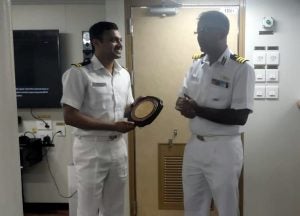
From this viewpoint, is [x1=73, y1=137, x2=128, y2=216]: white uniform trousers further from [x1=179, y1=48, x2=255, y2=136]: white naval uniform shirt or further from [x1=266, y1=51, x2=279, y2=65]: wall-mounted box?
[x1=266, y1=51, x2=279, y2=65]: wall-mounted box

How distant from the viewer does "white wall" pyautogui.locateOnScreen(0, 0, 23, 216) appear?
781 millimetres

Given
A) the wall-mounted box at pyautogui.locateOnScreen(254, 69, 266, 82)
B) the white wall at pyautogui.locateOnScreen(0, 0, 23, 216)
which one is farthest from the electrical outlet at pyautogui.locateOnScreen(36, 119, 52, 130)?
the white wall at pyautogui.locateOnScreen(0, 0, 23, 216)

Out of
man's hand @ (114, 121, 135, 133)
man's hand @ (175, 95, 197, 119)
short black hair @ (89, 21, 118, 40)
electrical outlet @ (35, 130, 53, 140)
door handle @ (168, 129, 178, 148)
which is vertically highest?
short black hair @ (89, 21, 118, 40)

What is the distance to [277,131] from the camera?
9.24 ft

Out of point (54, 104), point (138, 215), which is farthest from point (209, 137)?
point (54, 104)

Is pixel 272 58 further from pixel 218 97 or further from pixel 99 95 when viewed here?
pixel 99 95

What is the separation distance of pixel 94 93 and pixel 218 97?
2.28 ft

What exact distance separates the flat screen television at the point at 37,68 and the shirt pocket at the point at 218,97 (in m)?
1.84

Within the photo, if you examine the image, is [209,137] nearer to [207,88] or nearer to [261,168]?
[207,88]

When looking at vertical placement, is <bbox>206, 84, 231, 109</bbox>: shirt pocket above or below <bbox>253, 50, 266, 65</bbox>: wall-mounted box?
below

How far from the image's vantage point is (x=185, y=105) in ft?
6.37

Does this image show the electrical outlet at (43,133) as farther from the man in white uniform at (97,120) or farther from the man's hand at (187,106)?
the man's hand at (187,106)

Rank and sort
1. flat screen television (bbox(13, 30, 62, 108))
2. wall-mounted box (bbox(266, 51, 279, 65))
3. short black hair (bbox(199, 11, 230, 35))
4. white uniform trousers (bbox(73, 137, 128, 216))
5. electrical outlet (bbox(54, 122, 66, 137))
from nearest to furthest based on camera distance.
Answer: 1. short black hair (bbox(199, 11, 230, 35))
2. white uniform trousers (bbox(73, 137, 128, 216))
3. wall-mounted box (bbox(266, 51, 279, 65))
4. flat screen television (bbox(13, 30, 62, 108))
5. electrical outlet (bbox(54, 122, 66, 137))

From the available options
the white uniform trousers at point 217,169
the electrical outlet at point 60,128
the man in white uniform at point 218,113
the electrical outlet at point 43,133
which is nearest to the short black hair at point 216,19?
the man in white uniform at point 218,113
